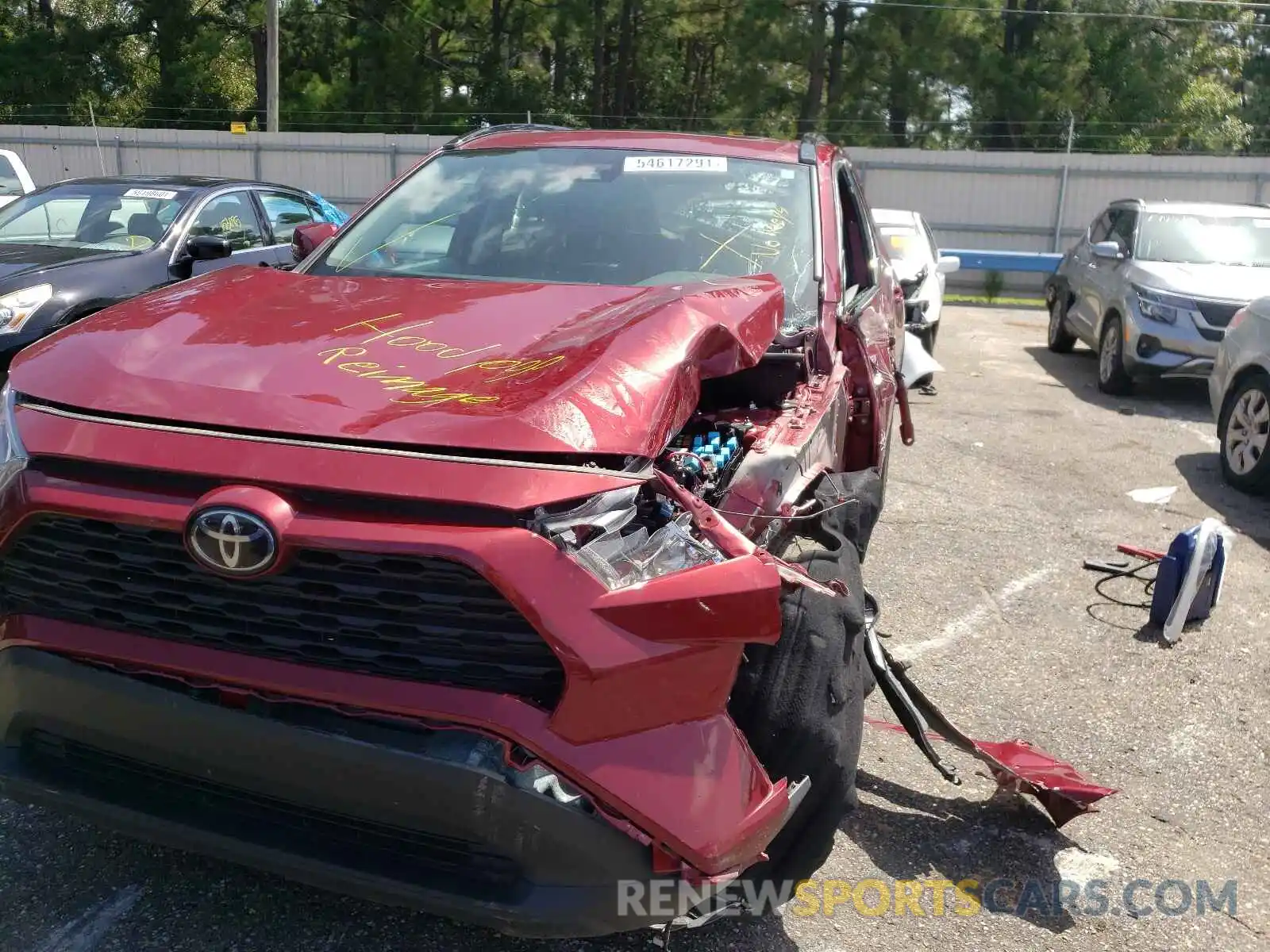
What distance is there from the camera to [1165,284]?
9539mm

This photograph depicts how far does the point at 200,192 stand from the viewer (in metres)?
8.19

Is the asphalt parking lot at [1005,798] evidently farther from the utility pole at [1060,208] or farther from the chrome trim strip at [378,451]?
the utility pole at [1060,208]

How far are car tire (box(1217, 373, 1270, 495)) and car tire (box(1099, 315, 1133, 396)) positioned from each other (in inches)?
103

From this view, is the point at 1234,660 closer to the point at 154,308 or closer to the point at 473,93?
the point at 154,308

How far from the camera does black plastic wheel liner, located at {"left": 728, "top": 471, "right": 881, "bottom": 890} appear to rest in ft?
7.51

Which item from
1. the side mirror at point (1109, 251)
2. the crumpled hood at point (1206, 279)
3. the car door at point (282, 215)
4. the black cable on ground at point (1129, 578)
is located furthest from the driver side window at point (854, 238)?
the side mirror at point (1109, 251)

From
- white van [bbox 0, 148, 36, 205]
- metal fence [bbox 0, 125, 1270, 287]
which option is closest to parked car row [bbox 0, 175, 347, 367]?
white van [bbox 0, 148, 36, 205]

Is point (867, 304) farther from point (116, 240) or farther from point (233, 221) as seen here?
point (233, 221)

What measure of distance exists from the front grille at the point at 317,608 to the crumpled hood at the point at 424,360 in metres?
0.25

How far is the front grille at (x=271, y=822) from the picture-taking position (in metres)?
2.14

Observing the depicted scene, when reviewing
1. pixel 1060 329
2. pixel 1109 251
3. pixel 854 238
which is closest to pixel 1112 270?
pixel 1109 251

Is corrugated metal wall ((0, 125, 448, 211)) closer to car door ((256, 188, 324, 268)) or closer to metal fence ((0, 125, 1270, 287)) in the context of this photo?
metal fence ((0, 125, 1270, 287))

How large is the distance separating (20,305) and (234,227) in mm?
2031

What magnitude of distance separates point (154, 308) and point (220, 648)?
3.65ft
